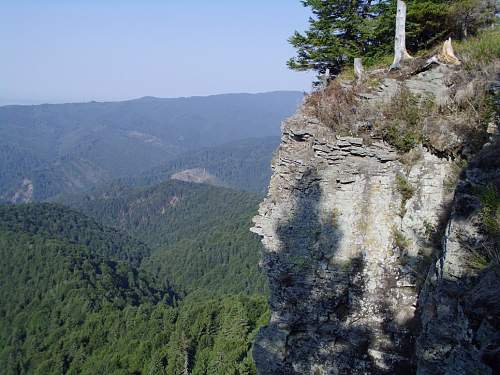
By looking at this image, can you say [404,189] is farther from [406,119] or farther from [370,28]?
[370,28]

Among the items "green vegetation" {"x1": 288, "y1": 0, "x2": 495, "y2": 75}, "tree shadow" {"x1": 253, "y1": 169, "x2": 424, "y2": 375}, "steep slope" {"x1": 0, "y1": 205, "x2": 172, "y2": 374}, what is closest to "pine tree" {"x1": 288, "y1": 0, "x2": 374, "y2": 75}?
"green vegetation" {"x1": 288, "y1": 0, "x2": 495, "y2": 75}

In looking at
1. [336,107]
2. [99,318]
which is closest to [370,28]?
[336,107]

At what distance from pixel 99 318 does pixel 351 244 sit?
65.9 metres

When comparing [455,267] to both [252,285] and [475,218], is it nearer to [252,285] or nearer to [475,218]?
[475,218]

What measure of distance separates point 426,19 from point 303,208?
8248 millimetres

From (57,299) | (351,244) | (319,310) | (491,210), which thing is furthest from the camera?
(57,299)

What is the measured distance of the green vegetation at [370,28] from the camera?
13055 mm

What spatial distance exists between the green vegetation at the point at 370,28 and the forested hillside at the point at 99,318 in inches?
944

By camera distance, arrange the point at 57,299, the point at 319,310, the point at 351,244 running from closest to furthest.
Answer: the point at 351,244, the point at 319,310, the point at 57,299

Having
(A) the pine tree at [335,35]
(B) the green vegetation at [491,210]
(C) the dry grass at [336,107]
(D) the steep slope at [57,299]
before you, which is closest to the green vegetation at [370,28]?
(A) the pine tree at [335,35]

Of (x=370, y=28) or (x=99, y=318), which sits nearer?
(x=370, y=28)

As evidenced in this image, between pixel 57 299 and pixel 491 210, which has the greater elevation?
pixel 491 210

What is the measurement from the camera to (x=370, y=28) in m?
13.9

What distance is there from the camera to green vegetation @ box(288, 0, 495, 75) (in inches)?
514
